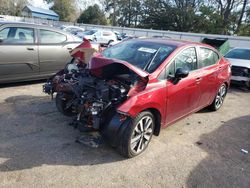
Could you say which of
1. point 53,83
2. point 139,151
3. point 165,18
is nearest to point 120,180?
point 139,151

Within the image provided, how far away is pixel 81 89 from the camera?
400 centimetres

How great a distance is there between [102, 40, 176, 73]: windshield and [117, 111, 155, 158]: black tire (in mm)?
754

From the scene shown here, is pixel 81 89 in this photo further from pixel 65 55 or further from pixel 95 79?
pixel 65 55

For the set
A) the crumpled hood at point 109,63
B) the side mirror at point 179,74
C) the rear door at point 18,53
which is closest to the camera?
the crumpled hood at point 109,63

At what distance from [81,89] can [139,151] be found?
125 cm

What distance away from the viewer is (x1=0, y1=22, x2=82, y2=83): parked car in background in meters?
6.32

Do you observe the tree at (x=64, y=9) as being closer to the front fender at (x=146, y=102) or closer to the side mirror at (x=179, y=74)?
the side mirror at (x=179, y=74)

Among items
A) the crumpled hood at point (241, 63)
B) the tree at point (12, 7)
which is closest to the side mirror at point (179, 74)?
the crumpled hood at point (241, 63)

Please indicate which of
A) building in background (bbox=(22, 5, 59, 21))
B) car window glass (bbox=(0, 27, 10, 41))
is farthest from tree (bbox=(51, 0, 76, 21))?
car window glass (bbox=(0, 27, 10, 41))

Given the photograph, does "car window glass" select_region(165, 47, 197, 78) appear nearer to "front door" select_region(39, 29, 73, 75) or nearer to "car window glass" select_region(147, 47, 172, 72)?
"car window glass" select_region(147, 47, 172, 72)

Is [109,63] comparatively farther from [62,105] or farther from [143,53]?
[62,105]

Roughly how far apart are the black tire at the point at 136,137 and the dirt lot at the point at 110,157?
12 cm

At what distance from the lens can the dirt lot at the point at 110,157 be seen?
3.36 m

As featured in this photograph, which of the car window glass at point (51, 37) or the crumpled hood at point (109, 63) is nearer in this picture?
the crumpled hood at point (109, 63)
